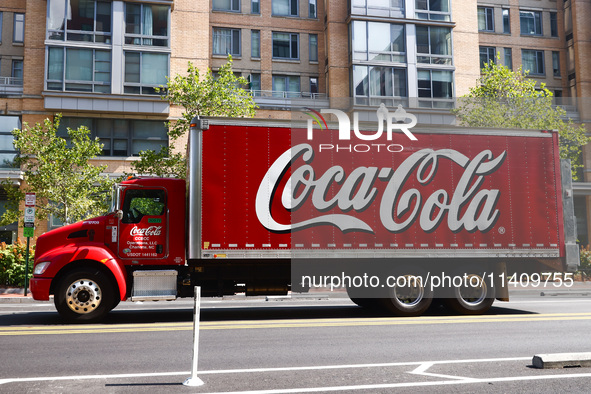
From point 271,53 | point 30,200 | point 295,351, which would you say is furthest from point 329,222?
point 271,53

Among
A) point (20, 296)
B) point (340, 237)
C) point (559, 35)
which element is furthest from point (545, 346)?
point (559, 35)

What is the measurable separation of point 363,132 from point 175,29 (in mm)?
24677

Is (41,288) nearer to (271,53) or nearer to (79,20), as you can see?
(79,20)

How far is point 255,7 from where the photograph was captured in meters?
37.0

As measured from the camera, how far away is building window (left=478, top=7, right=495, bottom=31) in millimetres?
41156

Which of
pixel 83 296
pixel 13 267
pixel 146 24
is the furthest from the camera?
pixel 146 24

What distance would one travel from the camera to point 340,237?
11.8 metres

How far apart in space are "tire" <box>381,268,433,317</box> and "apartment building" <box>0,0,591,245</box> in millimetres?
22718

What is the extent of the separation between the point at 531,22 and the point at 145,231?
4029cm

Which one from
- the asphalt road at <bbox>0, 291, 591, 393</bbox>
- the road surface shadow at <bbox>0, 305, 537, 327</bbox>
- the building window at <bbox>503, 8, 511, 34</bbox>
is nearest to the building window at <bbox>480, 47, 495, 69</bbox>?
the building window at <bbox>503, 8, 511, 34</bbox>

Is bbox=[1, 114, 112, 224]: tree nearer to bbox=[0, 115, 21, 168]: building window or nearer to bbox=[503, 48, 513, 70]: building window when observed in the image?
bbox=[0, 115, 21, 168]: building window

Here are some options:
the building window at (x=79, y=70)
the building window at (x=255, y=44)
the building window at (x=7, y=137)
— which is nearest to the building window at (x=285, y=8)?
the building window at (x=255, y=44)

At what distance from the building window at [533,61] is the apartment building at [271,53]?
0.25 ft

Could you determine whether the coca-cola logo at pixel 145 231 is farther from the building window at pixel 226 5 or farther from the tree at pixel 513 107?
the building window at pixel 226 5
